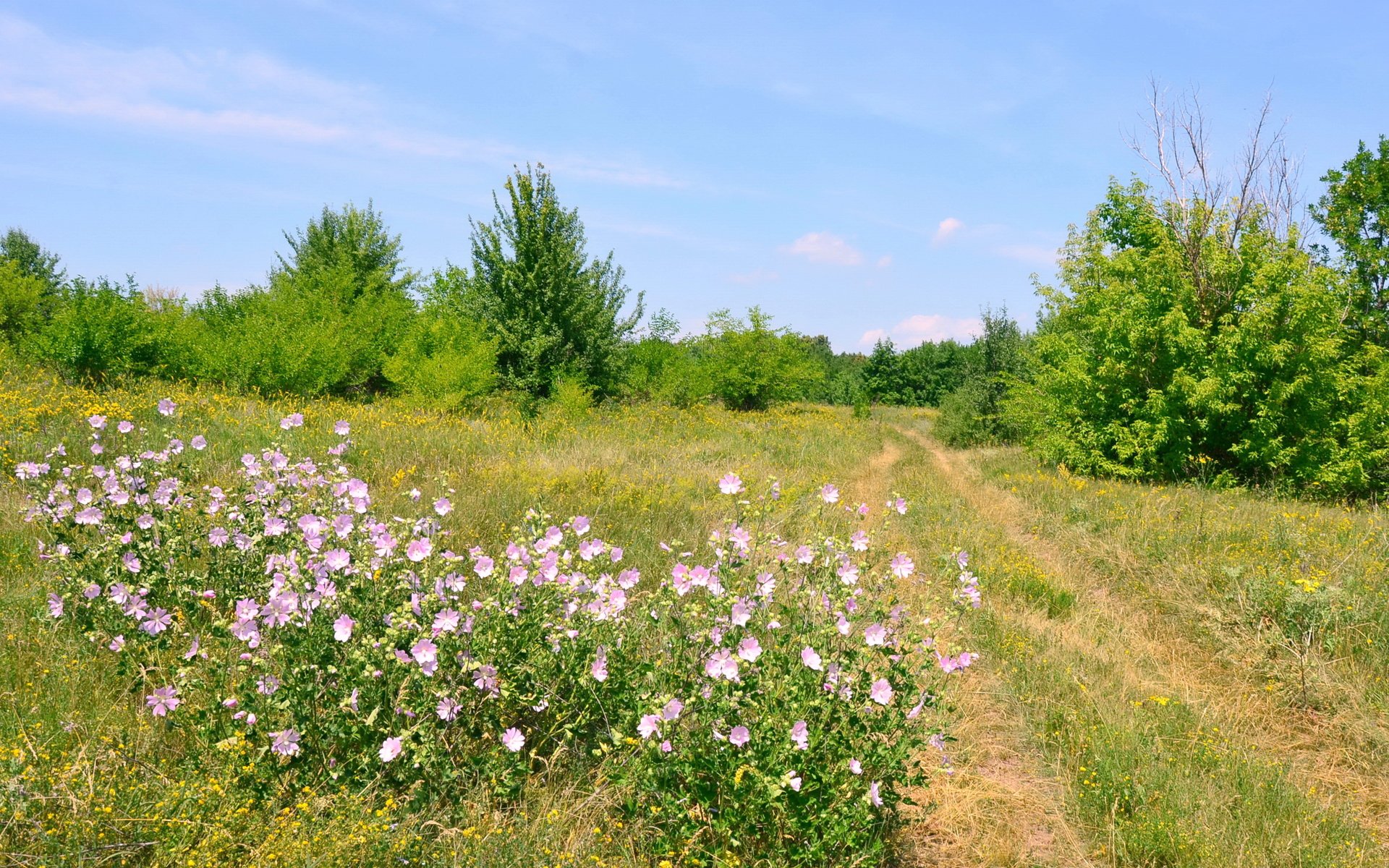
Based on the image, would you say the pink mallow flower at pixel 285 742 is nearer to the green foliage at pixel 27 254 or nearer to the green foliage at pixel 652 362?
the green foliage at pixel 652 362

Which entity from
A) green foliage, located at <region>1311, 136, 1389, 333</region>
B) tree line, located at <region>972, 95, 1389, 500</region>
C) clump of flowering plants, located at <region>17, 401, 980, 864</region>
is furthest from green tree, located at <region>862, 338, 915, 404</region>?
clump of flowering plants, located at <region>17, 401, 980, 864</region>

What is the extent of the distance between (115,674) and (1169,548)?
9009 mm

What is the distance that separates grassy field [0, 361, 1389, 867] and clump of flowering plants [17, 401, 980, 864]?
211mm

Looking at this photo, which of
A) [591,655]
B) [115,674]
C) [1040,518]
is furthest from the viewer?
[1040,518]

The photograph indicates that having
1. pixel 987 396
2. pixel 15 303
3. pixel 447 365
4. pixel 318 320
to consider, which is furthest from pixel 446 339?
pixel 987 396

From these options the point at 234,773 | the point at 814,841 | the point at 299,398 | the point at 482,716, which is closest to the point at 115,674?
the point at 234,773

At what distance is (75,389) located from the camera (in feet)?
35.3

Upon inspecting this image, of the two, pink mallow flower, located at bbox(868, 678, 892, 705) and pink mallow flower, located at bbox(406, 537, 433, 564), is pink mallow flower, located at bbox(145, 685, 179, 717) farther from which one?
pink mallow flower, located at bbox(868, 678, 892, 705)

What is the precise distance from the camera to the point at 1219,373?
1122 centimetres

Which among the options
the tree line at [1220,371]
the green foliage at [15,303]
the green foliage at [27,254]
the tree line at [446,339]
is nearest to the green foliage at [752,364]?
the tree line at [446,339]

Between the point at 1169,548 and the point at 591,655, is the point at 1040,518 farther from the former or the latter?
the point at 591,655

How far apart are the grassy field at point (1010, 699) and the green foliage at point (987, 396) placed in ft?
38.1

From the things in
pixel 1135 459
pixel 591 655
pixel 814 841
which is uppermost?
pixel 1135 459

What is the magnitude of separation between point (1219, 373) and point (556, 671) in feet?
40.8
